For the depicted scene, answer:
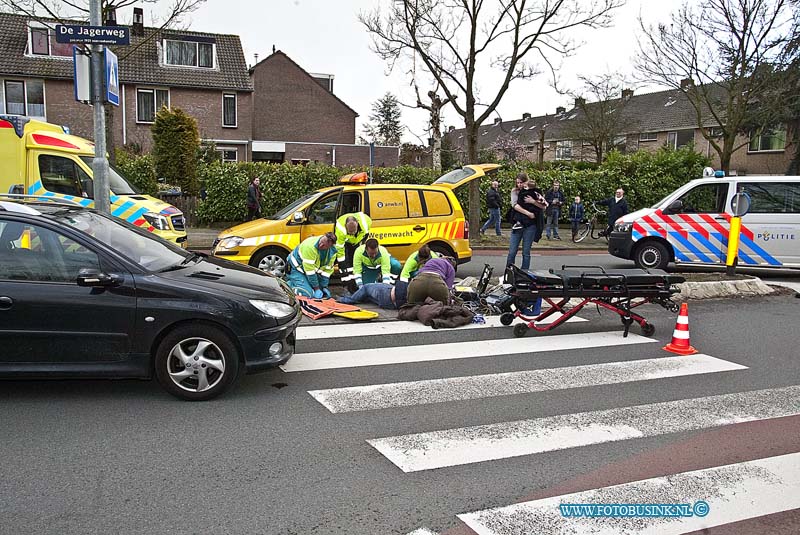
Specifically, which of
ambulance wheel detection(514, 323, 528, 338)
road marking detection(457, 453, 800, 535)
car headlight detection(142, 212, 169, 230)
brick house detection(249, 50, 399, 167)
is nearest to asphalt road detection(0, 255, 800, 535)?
road marking detection(457, 453, 800, 535)

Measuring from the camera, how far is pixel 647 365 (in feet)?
22.6

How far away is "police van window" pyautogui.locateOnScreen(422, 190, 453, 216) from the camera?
11.6m

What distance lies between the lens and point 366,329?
323 inches

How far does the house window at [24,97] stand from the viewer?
30.6 m

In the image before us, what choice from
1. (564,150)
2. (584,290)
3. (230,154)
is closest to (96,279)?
(584,290)

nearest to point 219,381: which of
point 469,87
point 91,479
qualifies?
point 91,479

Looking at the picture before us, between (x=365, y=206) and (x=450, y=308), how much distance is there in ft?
10.8

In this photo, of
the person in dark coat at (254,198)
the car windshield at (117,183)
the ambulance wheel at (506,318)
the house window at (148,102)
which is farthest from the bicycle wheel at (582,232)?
A: the house window at (148,102)

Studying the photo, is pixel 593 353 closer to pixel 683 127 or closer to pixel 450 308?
pixel 450 308

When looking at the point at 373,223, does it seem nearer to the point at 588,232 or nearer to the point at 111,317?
the point at 111,317

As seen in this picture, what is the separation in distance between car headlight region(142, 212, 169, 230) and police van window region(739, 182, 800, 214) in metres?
11.3

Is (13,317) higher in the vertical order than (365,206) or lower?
lower

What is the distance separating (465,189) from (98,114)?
53.0 feet

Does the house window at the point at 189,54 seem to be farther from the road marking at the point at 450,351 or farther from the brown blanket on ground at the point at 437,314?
the road marking at the point at 450,351
